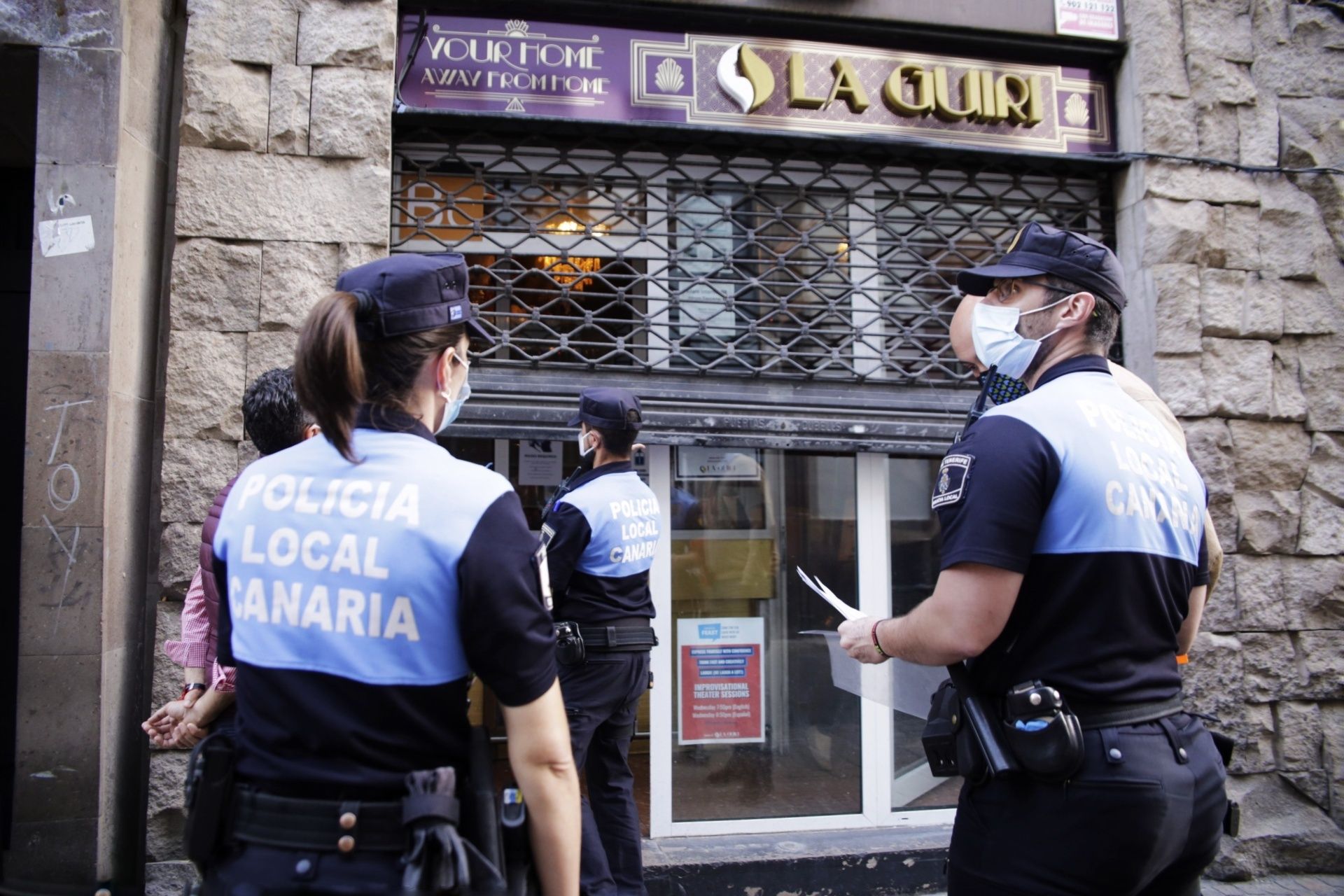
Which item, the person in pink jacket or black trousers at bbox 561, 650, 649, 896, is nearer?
the person in pink jacket

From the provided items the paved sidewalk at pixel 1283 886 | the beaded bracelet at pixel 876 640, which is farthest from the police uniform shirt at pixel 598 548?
the paved sidewalk at pixel 1283 886

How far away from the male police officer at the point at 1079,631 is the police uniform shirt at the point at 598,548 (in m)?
2.05

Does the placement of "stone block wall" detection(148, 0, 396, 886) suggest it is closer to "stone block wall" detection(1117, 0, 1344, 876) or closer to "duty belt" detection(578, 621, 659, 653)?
"duty belt" detection(578, 621, 659, 653)

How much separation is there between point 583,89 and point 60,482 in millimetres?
2985

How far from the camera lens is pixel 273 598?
1540 mm

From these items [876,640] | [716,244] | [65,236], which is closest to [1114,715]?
[876,640]

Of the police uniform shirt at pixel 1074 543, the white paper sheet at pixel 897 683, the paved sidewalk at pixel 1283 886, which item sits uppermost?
the police uniform shirt at pixel 1074 543

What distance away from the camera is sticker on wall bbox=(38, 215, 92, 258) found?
3787mm

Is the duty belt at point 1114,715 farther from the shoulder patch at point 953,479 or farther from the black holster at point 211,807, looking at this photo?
the black holster at point 211,807

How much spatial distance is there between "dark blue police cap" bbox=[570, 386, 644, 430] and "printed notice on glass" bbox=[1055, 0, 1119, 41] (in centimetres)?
320

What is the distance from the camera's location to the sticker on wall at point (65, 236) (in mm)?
3787

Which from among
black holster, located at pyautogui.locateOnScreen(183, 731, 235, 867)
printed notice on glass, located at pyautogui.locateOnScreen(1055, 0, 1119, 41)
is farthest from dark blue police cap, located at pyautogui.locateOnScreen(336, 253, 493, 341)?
printed notice on glass, located at pyautogui.locateOnScreen(1055, 0, 1119, 41)

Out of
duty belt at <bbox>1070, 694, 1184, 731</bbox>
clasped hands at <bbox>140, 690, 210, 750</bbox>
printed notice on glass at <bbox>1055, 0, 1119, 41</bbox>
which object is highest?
printed notice on glass at <bbox>1055, 0, 1119, 41</bbox>

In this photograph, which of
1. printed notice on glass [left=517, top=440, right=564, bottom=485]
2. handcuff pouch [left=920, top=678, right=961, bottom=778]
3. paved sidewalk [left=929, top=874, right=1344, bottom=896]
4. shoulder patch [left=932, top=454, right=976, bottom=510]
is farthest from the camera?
printed notice on glass [left=517, top=440, right=564, bottom=485]
